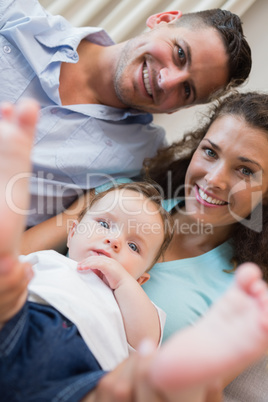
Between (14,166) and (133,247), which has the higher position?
(14,166)

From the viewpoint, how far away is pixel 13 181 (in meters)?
0.58

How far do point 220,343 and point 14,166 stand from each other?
380mm

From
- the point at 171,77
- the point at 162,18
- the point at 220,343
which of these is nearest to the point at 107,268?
the point at 220,343

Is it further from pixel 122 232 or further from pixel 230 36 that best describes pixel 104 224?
pixel 230 36

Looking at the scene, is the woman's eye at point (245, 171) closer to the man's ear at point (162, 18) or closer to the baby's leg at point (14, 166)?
the man's ear at point (162, 18)

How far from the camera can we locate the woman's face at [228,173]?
127 centimetres

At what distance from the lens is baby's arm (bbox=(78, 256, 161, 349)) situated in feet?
3.05

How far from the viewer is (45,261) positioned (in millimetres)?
979

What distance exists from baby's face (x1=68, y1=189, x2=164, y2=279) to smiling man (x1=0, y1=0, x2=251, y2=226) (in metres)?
0.35

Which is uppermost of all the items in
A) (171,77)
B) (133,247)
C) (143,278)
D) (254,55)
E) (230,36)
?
(230,36)

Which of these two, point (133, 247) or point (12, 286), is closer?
point (12, 286)

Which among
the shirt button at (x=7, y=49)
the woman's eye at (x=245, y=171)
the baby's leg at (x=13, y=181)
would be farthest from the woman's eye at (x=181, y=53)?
the baby's leg at (x=13, y=181)

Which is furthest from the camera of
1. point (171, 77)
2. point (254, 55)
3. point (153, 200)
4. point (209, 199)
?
point (254, 55)

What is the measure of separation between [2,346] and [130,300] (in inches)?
13.9
